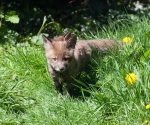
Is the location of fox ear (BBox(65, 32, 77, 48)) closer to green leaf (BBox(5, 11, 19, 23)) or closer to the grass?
the grass

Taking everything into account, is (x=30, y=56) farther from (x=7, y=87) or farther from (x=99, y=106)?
(x=99, y=106)

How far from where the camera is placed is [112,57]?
5758mm

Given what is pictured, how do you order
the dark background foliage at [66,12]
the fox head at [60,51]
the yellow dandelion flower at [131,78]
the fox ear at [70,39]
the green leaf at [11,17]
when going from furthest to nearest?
1. the dark background foliage at [66,12]
2. the green leaf at [11,17]
3. the fox ear at [70,39]
4. the fox head at [60,51]
5. the yellow dandelion flower at [131,78]

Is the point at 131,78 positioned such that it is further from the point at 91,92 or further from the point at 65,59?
the point at 65,59

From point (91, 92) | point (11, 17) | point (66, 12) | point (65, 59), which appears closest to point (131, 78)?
point (91, 92)

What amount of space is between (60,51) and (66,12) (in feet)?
12.3

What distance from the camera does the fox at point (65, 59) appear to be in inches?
221

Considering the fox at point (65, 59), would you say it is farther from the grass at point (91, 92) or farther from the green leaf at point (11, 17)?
the green leaf at point (11, 17)

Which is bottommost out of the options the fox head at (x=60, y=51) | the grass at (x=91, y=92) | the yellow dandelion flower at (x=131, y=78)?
the grass at (x=91, y=92)

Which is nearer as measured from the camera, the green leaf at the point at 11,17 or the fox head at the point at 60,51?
the fox head at the point at 60,51

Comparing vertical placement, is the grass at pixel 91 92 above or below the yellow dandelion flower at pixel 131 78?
below

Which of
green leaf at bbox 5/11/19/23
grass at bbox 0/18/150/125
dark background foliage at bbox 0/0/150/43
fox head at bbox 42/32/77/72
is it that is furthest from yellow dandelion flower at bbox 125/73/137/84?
dark background foliage at bbox 0/0/150/43

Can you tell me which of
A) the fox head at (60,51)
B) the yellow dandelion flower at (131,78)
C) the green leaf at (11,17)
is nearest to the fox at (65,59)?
the fox head at (60,51)

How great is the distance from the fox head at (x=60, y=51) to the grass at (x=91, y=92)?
15.5 inches
